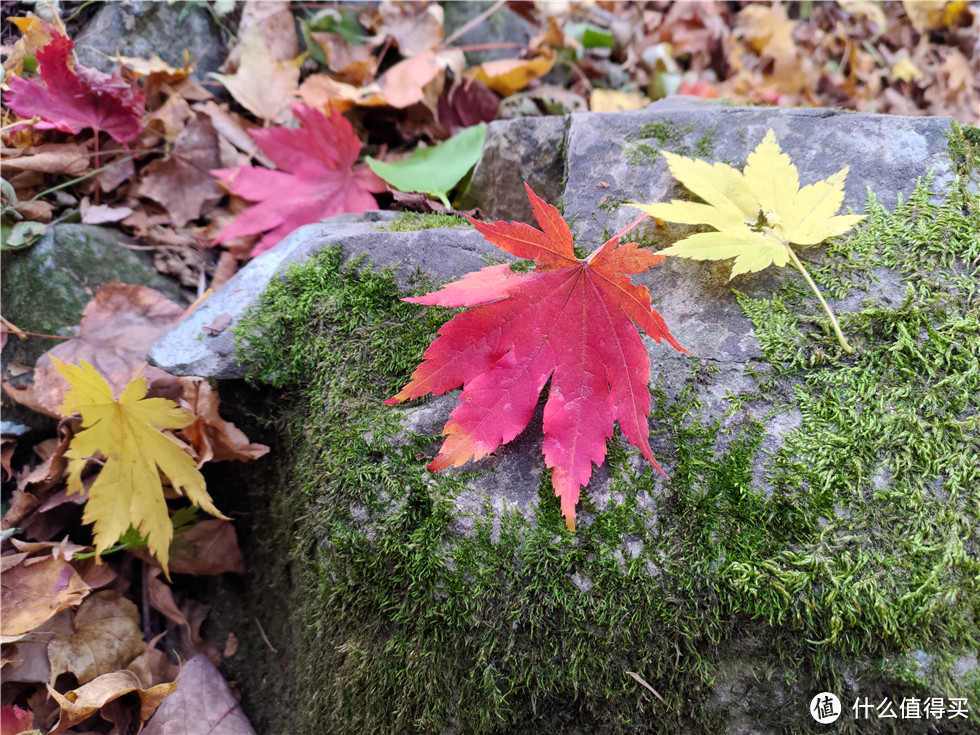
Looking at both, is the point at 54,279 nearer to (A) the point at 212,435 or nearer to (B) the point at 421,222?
(A) the point at 212,435

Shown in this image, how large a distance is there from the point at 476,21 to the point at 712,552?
2.86m

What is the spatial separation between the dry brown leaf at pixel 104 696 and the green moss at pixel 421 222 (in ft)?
4.49

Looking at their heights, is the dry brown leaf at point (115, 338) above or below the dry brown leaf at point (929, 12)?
above

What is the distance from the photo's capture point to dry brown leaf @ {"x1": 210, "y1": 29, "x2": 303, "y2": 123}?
231cm

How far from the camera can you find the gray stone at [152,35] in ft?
7.13

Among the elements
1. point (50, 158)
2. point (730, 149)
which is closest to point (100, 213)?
point (50, 158)

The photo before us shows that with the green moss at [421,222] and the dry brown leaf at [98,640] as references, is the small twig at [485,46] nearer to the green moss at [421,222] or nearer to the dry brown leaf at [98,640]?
the green moss at [421,222]

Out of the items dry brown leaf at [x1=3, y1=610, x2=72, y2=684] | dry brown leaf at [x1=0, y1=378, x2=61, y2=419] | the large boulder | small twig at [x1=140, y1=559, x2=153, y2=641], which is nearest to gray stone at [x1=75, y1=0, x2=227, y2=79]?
dry brown leaf at [x1=0, y1=378, x2=61, y2=419]

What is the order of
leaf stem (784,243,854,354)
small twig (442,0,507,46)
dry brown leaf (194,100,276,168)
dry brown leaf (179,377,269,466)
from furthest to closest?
small twig (442,0,507,46)
dry brown leaf (194,100,276,168)
dry brown leaf (179,377,269,466)
leaf stem (784,243,854,354)

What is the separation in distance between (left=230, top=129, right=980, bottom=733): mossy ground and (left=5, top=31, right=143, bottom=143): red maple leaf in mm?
1548

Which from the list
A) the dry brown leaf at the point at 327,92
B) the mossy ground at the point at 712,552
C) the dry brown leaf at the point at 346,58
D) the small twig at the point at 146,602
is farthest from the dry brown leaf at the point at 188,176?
the mossy ground at the point at 712,552

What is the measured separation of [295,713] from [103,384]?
0.97m

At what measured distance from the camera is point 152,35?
2.30 meters

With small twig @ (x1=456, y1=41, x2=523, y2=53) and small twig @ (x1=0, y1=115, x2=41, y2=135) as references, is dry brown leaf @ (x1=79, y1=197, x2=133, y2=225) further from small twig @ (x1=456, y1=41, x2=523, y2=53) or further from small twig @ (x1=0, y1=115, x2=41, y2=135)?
small twig @ (x1=456, y1=41, x2=523, y2=53)
